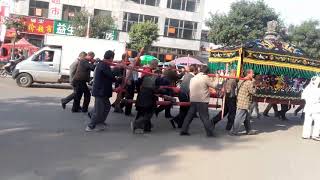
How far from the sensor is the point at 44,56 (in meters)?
22.3

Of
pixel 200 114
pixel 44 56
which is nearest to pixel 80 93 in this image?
pixel 200 114

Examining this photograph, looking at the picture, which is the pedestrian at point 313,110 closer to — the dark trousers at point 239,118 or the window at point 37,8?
the dark trousers at point 239,118

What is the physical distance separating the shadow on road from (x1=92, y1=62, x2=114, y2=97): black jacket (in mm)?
866

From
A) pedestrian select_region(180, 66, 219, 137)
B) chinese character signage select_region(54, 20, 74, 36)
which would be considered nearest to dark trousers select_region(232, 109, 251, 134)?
pedestrian select_region(180, 66, 219, 137)

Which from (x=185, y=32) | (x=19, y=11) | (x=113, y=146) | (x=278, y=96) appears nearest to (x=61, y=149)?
(x=113, y=146)

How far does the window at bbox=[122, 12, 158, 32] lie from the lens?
5091 cm

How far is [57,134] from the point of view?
10.1 m

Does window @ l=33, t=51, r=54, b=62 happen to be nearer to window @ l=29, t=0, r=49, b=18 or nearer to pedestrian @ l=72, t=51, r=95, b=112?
pedestrian @ l=72, t=51, r=95, b=112

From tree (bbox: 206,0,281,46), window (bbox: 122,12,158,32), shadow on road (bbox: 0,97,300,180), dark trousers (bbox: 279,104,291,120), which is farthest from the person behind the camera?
window (bbox: 122,12,158,32)

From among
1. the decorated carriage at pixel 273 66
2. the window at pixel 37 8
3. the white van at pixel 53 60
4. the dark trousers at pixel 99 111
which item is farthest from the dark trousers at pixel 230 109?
the window at pixel 37 8

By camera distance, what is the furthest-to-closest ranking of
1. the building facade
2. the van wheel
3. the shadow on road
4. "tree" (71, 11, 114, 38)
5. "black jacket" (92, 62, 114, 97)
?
the building facade
"tree" (71, 11, 114, 38)
the van wheel
"black jacket" (92, 62, 114, 97)
the shadow on road

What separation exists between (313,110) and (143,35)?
3431 cm

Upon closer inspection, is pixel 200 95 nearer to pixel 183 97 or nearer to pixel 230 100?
pixel 183 97

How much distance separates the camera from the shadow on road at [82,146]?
24.4 ft
